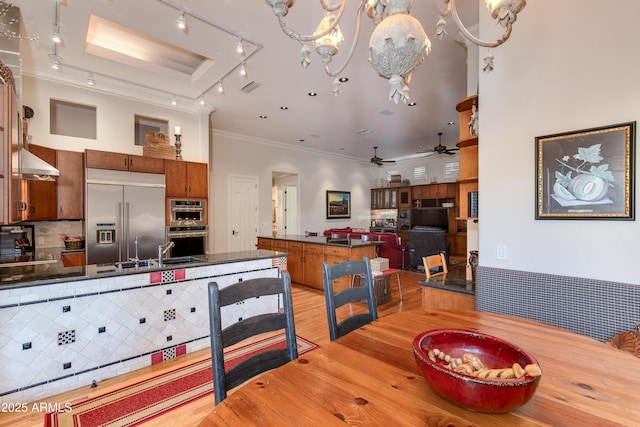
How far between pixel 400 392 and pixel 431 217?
28.2 feet

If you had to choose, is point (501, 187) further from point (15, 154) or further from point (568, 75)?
point (15, 154)

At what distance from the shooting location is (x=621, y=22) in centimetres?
187

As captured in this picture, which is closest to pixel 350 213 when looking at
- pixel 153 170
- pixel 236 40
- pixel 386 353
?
pixel 153 170

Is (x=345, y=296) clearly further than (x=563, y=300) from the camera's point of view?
No

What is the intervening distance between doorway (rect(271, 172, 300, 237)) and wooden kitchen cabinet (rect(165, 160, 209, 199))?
3212mm

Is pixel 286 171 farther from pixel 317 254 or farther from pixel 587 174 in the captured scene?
pixel 587 174

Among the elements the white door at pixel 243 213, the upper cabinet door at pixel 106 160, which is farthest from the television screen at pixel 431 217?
the upper cabinet door at pixel 106 160

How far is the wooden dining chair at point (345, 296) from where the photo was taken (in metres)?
1.53

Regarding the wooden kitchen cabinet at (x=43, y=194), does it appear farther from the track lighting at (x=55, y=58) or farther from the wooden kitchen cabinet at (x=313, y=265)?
the wooden kitchen cabinet at (x=313, y=265)

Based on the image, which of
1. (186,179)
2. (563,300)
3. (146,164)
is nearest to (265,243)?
(186,179)

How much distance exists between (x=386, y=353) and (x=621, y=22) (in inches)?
100

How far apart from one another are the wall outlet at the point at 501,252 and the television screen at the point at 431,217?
6.65 metres

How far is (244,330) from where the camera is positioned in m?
1.23

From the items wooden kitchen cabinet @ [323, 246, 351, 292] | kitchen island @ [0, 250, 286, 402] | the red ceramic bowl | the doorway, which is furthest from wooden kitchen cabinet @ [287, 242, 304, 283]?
the red ceramic bowl
